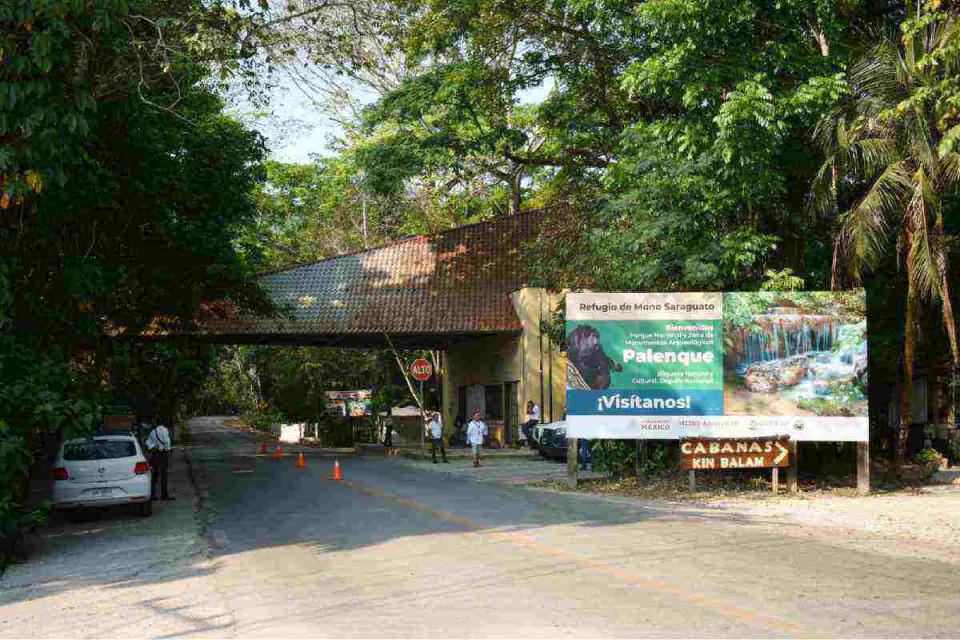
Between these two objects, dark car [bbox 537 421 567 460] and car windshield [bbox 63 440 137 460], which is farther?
dark car [bbox 537 421 567 460]

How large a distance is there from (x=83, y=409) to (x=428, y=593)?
20.6 feet

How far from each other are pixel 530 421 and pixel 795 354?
1377 cm

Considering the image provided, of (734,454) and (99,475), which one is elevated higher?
(734,454)

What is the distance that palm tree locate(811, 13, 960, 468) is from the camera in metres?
17.2

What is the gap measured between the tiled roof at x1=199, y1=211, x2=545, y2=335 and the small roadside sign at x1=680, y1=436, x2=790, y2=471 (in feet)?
56.0

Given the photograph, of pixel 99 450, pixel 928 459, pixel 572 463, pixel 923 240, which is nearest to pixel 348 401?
pixel 928 459

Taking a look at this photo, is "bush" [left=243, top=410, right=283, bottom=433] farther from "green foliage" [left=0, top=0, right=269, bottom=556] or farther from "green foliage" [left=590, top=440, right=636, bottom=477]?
"green foliage" [left=590, top=440, right=636, bottom=477]

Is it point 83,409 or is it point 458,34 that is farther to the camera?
point 458,34

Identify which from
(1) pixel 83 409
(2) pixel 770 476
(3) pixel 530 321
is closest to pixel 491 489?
(2) pixel 770 476

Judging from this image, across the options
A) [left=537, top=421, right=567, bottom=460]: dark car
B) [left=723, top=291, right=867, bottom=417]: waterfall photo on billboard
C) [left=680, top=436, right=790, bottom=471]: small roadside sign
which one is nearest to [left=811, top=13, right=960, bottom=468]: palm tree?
[left=723, top=291, right=867, bottom=417]: waterfall photo on billboard

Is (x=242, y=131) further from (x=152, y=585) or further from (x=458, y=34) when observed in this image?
(x=152, y=585)

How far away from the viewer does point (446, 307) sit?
35.7m

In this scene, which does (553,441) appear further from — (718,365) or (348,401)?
(348,401)

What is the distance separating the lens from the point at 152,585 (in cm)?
1010
